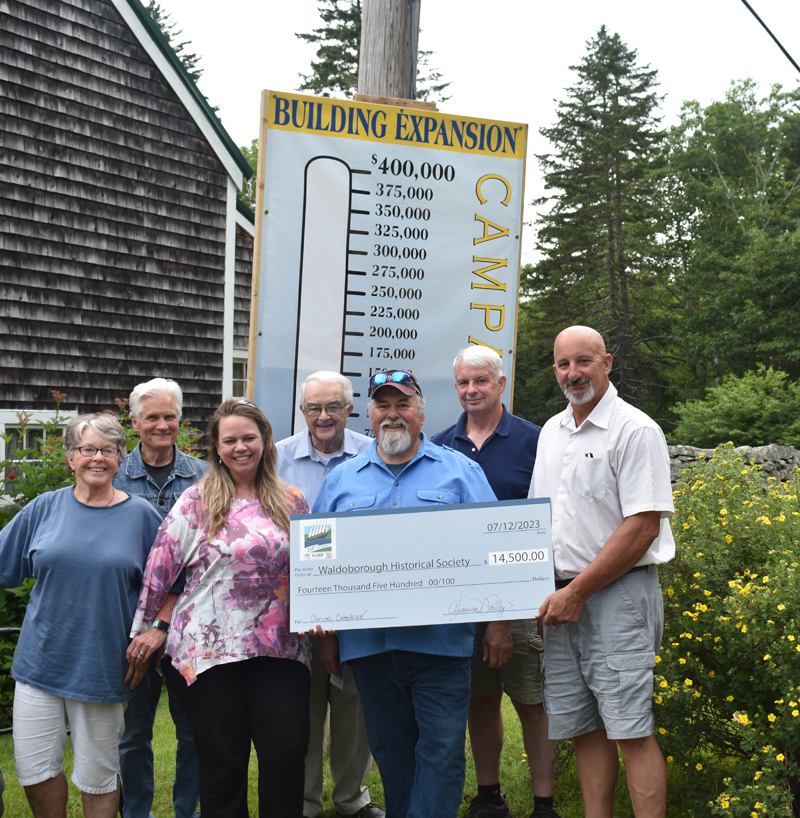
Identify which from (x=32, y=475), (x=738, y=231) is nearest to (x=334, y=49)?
(x=738, y=231)

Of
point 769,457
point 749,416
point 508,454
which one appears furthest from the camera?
point 749,416

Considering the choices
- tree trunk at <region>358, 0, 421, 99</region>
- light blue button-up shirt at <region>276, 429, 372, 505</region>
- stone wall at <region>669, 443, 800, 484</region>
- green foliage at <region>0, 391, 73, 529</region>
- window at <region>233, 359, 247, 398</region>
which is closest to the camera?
light blue button-up shirt at <region>276, 429, 372, 505</region>

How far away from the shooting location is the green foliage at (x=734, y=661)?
2.88m

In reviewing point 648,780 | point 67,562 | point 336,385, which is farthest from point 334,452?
point 648,780

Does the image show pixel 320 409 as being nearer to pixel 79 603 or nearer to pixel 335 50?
pixel 79 603

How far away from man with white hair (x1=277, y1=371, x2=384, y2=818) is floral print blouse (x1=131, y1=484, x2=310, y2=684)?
0.59 metres

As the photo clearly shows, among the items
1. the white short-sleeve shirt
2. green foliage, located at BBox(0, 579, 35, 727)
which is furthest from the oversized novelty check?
green foliage, located at BBox(0, 579, 35, 727)

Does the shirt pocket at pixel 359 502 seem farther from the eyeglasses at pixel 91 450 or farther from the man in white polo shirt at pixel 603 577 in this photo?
the eyeglasses at pixel 91 450

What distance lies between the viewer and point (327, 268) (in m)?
3.98

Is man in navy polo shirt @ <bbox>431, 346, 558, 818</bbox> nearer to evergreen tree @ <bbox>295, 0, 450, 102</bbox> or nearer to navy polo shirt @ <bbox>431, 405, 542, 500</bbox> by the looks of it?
navy polo shirt @ <bbox>431, 405, 542, 500</bbox>

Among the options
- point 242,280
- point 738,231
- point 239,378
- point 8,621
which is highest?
point 738,231

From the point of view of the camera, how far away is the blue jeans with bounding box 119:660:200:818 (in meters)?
3.32

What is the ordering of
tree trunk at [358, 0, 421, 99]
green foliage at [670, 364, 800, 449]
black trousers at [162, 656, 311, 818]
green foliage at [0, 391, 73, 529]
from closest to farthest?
black trousers at [162, 656, 311, 818] < tree trunk at [358, 0, 421, 99] < green foliage at [0, 391, 73, 529] < green foliage at [670, 364, 800, 449]

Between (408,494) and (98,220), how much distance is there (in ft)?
24.2
